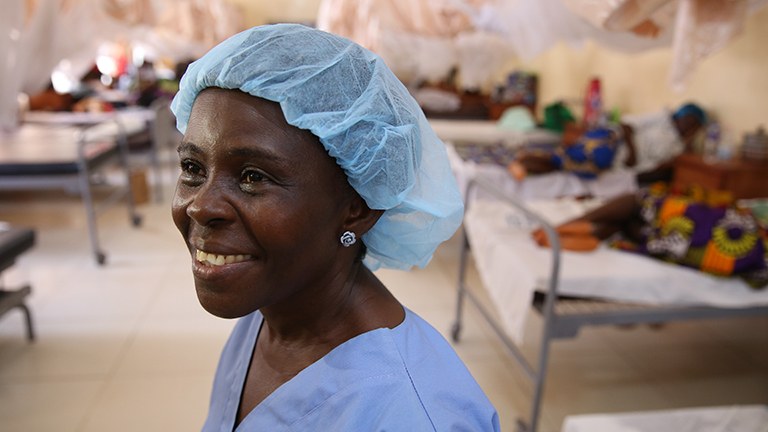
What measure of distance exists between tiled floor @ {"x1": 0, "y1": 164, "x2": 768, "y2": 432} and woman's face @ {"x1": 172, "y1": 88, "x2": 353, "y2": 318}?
6.18 ft

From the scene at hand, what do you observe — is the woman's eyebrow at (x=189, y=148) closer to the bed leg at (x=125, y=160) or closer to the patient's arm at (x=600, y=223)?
→ the patient's arm at (x=600, y=223)

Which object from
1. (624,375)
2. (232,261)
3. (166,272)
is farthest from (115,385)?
(624,375)

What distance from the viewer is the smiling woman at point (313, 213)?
0.79 m

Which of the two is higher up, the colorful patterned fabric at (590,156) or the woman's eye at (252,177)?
the woman's eye at (252,177)

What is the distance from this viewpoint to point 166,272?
4.08m

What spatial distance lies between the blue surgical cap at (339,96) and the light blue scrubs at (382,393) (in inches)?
9.2

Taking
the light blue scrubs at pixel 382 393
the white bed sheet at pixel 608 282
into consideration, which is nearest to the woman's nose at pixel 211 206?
the light blue scrubs at pixel 382 393

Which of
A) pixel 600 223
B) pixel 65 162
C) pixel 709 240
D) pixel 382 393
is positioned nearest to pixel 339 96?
pixel 382 393

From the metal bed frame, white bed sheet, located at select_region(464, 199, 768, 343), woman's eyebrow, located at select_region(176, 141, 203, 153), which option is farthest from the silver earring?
the metal bed frame

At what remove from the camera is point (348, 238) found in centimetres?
91

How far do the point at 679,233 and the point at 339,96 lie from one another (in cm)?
221

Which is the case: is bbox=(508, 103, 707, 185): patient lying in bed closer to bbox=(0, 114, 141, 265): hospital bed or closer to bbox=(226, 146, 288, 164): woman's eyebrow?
bbox=(0, 114, 141, 265): hospital bed

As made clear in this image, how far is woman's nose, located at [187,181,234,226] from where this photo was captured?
30.5 inches

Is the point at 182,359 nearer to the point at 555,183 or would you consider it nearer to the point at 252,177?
the point at 252,177
